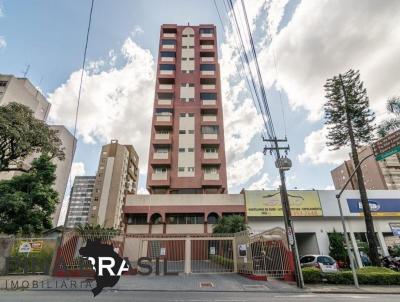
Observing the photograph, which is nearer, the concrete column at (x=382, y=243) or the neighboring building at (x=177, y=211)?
the concrete column at (x=382, y=243)

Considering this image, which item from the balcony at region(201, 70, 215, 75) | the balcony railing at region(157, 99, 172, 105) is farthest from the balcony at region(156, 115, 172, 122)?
the balcony at region(201, 70, 215, 75)

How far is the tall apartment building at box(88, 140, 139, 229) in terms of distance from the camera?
64250 millimetres

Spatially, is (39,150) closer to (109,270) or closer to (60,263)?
(60,263)

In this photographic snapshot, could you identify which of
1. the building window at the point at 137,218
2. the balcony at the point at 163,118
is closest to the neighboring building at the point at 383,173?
the balcony at the point at 163,118

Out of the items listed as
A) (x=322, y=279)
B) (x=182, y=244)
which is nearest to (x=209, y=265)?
(x=182, y=244)

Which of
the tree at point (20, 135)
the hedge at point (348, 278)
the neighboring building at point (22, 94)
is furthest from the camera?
the neighboring building at point (22, 94)

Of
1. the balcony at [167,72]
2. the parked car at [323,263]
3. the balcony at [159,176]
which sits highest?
the balcony at [167,72]

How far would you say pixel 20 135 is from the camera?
1875 cm

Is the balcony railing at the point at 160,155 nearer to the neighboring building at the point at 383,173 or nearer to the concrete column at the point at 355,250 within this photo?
the concrete column at the point at 355,250

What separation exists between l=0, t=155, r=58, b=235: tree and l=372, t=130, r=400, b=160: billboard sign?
23056 millimetres

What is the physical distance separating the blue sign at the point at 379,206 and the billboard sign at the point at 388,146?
2063 centimetres

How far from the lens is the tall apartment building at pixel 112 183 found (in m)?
64.2

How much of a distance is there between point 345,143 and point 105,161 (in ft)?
211

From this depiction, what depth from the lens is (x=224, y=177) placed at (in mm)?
35000
